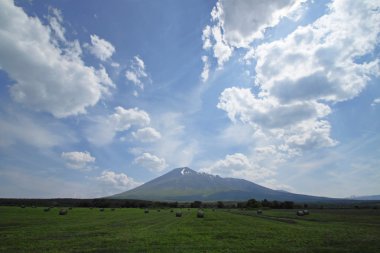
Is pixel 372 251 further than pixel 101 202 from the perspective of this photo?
No

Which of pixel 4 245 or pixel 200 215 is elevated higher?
pixel 200 215

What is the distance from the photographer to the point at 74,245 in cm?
1889

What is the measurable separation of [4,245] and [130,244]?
7665 millimetres

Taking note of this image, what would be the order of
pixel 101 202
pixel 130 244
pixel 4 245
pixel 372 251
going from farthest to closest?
pixel 101 202
pixel 130 244
pixel 4 245
pixel 372 251

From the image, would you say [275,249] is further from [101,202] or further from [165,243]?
[101,202]

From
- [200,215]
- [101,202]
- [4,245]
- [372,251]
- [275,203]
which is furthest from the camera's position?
[101,202]

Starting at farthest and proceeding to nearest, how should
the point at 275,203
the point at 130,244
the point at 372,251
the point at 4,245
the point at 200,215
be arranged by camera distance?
the point at 275,203, the point at 200,215, the point at 130,244, the point at 4,245, the point at 372,251

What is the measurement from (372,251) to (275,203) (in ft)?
348

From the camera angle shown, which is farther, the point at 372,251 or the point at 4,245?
the point at 4,245

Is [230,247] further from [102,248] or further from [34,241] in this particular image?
[34,241]

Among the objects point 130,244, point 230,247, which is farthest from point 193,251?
point 130,244

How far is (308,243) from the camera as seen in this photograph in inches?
792

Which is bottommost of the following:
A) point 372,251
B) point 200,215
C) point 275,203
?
point 372,251

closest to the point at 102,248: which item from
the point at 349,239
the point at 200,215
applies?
the point at 349,239
